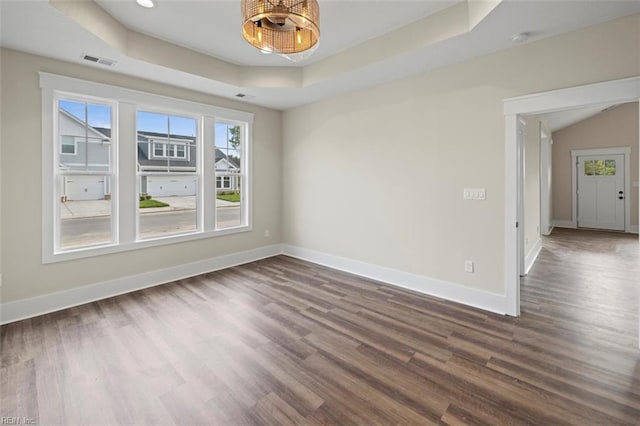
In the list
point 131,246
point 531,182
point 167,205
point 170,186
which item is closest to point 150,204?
point 167,205

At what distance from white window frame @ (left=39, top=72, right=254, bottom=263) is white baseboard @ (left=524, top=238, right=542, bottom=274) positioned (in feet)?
15.3

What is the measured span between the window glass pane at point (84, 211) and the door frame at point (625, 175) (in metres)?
11.4

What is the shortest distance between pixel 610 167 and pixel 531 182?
5392 millimetres

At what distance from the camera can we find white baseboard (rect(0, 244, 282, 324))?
3.12 metres

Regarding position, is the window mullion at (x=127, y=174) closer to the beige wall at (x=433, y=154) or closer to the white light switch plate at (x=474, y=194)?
the beige wall at (x=433, y=154)

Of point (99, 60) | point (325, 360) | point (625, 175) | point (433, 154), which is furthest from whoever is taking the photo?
point (625, 175)

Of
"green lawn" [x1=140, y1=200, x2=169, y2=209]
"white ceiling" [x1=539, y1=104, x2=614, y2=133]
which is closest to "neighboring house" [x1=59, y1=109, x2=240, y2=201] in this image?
"green lawn" [x1=140, y1=200, x2=169, y2=209]

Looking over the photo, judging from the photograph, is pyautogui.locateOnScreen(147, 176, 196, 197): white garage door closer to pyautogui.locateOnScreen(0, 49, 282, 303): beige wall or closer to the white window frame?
the white window frame

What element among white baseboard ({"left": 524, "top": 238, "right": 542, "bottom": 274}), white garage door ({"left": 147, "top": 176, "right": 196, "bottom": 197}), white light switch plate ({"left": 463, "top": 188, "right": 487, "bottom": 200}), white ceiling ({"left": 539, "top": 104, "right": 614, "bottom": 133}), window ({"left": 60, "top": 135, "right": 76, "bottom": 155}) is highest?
white ceiling ({"left": 539, "top": 104, "right": 614, "bottom": 133})

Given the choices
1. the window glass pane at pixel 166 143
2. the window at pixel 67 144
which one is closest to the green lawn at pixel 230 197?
the window glass pane at pixel 166 143

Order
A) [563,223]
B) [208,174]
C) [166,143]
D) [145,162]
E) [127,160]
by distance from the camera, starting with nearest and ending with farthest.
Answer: [127,160]
[145,162]
[166,143]
[208,174]
[563,223]

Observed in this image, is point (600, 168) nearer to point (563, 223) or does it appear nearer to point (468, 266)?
point (563, 223)

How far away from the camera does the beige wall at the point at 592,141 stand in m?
7.82

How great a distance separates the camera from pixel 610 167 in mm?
8258
